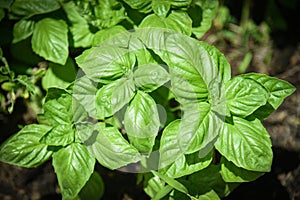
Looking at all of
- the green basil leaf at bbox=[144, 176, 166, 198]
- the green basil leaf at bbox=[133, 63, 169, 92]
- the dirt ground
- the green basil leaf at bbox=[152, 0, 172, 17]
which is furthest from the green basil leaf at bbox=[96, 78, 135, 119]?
the dirt ground

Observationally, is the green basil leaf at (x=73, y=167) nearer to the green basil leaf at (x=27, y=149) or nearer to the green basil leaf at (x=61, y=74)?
the green basil leaf at (x=27, y=149)

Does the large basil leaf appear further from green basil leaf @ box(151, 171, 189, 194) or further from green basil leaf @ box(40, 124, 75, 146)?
green basil leaf @ box(151, 171, 189, 194)

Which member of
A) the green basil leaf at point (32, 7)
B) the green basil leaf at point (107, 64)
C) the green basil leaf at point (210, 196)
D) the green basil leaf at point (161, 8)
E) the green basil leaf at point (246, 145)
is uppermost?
the green basil leaf at point (161, 8)

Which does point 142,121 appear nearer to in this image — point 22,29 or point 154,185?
point 154,185

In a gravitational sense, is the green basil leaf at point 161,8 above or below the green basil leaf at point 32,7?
above

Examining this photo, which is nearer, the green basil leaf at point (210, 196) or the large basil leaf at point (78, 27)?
the green basil leaf at point (210, 196)

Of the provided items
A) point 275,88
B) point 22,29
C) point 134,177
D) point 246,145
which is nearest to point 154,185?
point 134,177

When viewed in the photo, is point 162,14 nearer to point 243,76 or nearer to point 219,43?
point 243,76

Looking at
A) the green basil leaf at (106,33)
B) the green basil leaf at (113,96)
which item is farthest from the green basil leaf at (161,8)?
the green basil leaf at (113,96)

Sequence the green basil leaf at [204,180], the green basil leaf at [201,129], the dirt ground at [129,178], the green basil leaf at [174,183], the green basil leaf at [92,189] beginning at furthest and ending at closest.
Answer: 1. the dirt ground at [129,178]
2. the green basil leaf at [92,189]
3. the green basil leaf at [204,180]
4. the green basil leaf at [174,183]
5. the green basil leaf at [201,129]
